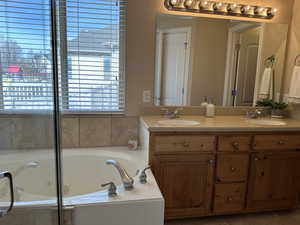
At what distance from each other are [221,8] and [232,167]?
1.65 meters

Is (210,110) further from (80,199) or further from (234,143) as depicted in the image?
(80,199)

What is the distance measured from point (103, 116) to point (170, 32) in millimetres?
1122

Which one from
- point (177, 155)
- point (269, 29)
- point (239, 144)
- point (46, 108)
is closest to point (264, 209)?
point (239, 144)

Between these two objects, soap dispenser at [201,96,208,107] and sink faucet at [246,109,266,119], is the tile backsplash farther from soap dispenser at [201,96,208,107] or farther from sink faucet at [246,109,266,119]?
sink faucet at [246,109,266,119]

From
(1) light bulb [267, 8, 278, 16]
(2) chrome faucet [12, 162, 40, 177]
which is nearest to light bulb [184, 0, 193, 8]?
(1) light bulb [267, 8, 278, 16]

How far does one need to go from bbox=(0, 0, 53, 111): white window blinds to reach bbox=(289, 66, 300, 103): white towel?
238 centimetres

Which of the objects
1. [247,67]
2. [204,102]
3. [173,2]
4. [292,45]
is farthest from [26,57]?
[292,45]

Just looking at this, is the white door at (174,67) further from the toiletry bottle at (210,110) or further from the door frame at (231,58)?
the door frame at (231,58)

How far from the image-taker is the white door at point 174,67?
91.7 inches

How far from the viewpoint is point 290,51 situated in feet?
8.48

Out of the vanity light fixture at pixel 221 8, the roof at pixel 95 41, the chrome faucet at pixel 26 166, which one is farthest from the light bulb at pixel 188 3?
the chrome faucet at pixel 26 166

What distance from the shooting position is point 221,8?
239cm

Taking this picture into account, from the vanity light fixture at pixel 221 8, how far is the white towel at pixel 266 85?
62 cm

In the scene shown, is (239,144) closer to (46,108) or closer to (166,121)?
(166,121)
